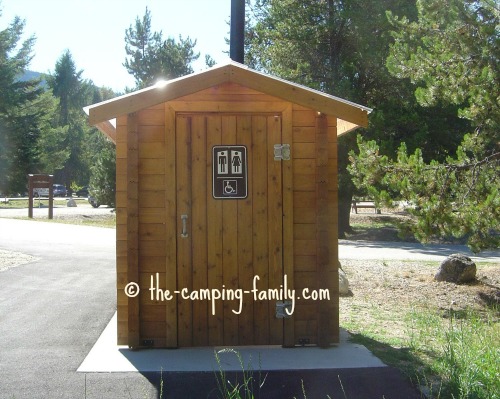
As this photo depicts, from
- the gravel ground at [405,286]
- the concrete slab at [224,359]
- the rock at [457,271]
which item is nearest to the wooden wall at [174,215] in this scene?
the concrete slab at [224,359]

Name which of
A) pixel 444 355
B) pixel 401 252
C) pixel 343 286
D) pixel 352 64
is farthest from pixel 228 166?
pixel 352 64

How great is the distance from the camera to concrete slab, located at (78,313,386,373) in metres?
5.86

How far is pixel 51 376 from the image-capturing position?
18.4 ft

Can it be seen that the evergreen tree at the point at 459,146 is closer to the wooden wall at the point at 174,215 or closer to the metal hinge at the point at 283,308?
the wooden wall at the point at 174,215

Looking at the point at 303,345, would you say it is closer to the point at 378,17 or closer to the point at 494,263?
the point at 494,263

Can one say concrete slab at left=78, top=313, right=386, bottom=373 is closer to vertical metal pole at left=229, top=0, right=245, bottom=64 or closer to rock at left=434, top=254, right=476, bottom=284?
vertical metal pole at left=229, top=0, right=245, bottom=64

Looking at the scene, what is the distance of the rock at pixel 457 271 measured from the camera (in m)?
11.9

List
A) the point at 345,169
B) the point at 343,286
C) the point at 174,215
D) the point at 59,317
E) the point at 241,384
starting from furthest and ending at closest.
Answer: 1. the point at 345,169
2. the point at 343,286
3. the point at 59,317
4. the point at 174,215
5. the point at 241,384

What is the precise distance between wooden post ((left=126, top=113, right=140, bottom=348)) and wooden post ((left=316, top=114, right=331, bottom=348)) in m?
1.75

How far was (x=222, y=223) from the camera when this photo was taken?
21.5 feet

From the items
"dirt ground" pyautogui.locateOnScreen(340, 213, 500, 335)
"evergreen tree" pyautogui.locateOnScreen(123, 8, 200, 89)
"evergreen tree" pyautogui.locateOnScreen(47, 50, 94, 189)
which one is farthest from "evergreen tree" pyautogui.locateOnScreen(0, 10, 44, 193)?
"dirt ground" pyautogui.locateOnScreen(340, 213, 500, 335)

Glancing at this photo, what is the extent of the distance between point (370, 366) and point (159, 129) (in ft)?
9.70

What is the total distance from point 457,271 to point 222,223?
22.1 ft

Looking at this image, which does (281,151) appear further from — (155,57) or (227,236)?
(155,57)
